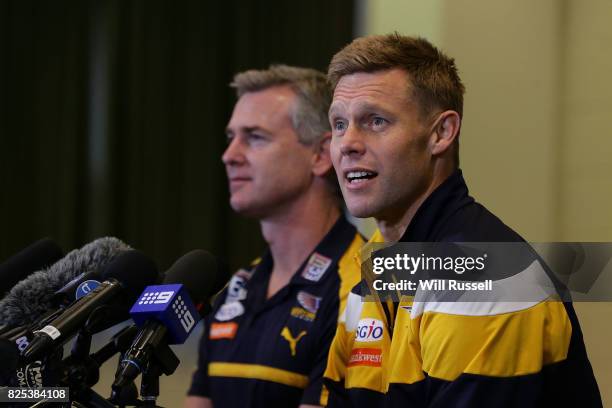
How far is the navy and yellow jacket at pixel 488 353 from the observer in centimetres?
128

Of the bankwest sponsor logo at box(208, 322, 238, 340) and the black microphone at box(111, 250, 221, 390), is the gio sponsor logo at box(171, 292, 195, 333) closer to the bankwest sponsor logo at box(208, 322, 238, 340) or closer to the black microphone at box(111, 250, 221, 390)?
the black microphone at box(111, 250, 221, 390)

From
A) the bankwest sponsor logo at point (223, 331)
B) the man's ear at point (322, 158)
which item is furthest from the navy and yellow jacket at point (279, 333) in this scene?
the man's ear at point (322, 158)

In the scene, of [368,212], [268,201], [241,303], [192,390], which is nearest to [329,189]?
[268,201]

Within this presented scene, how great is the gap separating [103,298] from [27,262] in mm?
403

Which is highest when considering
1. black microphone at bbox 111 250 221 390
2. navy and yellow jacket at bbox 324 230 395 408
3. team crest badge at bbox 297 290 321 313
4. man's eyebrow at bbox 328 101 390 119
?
man's eyebrow at bbox 328 101 390 119

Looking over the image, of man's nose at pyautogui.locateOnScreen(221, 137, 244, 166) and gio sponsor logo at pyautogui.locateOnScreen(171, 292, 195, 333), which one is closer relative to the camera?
gio sponsor logo at pyautogui.locateOnScreen(171, 292, 195, 333)

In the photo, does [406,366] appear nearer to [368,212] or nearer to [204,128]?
[368,212]

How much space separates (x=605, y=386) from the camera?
246 centimetres

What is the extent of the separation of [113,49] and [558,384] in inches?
97.1

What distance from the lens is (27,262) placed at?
1618 millimetres

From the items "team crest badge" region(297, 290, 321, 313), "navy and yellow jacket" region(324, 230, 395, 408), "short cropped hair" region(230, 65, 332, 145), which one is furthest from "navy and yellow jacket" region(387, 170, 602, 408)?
"short cropped hair" region(230, 65, 332, 145)

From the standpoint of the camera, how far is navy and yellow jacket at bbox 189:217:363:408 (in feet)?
6.99

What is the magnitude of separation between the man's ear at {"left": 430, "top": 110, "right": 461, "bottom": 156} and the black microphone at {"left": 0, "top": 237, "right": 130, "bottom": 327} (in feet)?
1.98

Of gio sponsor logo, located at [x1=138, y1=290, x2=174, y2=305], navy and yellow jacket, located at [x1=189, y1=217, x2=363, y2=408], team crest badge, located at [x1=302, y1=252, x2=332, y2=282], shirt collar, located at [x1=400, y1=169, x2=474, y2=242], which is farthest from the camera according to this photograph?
team crest badge, located at [x1=302, y1=252, x2=332, y2=282]
